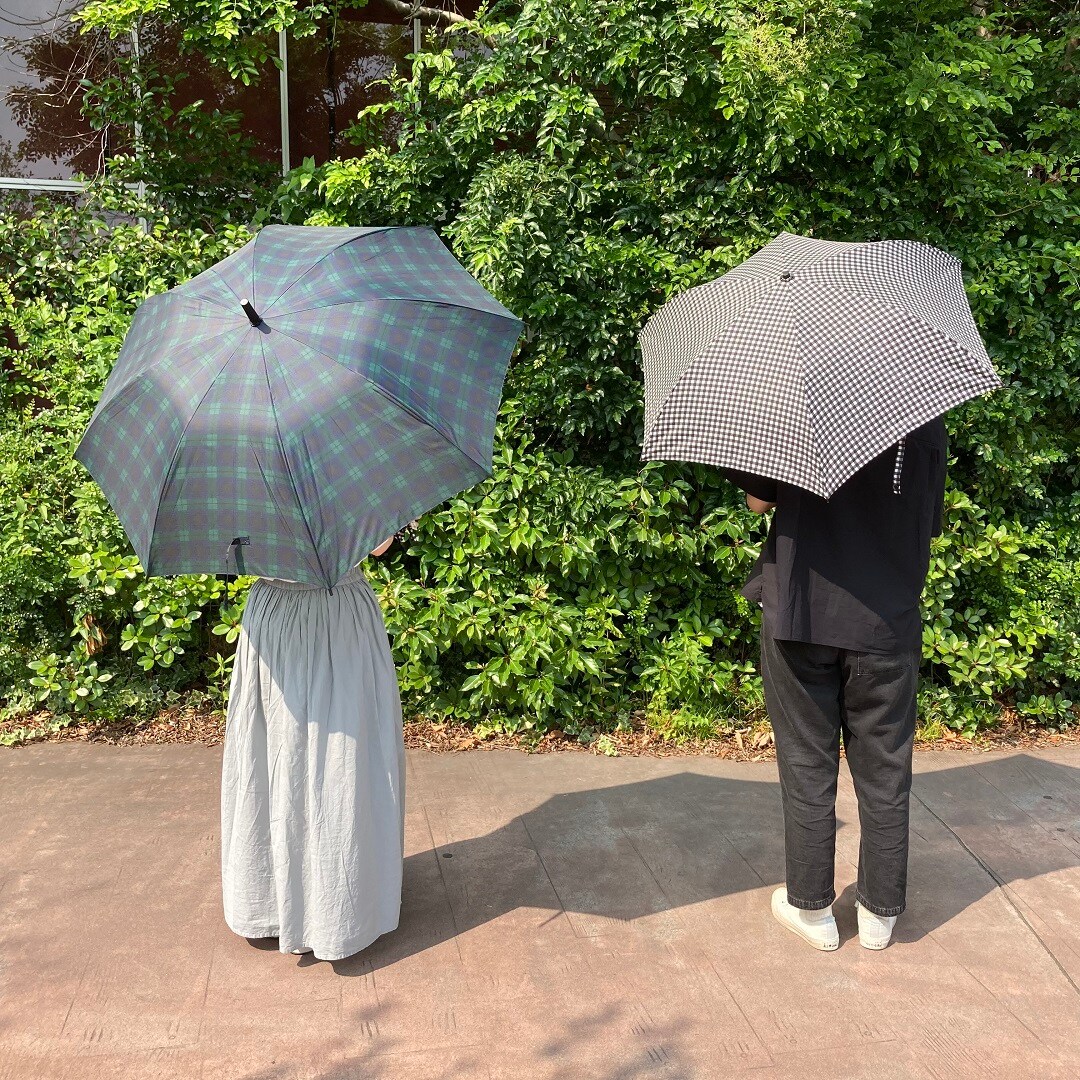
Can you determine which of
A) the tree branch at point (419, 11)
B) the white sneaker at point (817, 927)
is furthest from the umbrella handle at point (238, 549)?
the tree branch at point (419, 11)

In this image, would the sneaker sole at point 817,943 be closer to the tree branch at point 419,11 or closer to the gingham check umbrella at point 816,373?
the gingham check umbrella at point 816,373

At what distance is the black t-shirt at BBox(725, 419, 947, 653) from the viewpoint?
3.15m

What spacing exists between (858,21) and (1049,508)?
2624mm

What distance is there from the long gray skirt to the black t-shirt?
128 centimetres

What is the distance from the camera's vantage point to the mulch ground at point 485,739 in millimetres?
5105

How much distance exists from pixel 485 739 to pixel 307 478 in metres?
2.72

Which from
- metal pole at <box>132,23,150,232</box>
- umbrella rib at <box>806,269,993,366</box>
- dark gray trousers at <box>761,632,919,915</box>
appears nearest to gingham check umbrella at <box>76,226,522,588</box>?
umbrella rib at <box>806,269,993,366</box>

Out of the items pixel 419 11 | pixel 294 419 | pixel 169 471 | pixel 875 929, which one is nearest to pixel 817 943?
pixel 875 929

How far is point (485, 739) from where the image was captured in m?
5.18

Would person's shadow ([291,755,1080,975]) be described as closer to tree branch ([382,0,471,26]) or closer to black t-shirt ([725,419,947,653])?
black t-shirt ([725,419,947,653])

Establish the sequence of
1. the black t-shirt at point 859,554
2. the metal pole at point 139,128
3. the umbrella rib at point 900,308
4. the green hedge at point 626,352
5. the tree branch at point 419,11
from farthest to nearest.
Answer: the tree branch at point 419,11
the metal pole at point 139,128
the green hedge at point 626,352
the black t-shirt at point 859,554
the umbrella rib at point 900,308

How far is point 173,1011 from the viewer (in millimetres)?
3117

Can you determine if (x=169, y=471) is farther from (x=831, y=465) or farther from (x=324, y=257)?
(x=831, y=465)

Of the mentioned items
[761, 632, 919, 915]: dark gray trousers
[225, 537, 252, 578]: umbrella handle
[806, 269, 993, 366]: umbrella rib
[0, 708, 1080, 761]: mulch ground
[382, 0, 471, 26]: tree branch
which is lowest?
[0, 708, 1080, 761]: mulch ground
